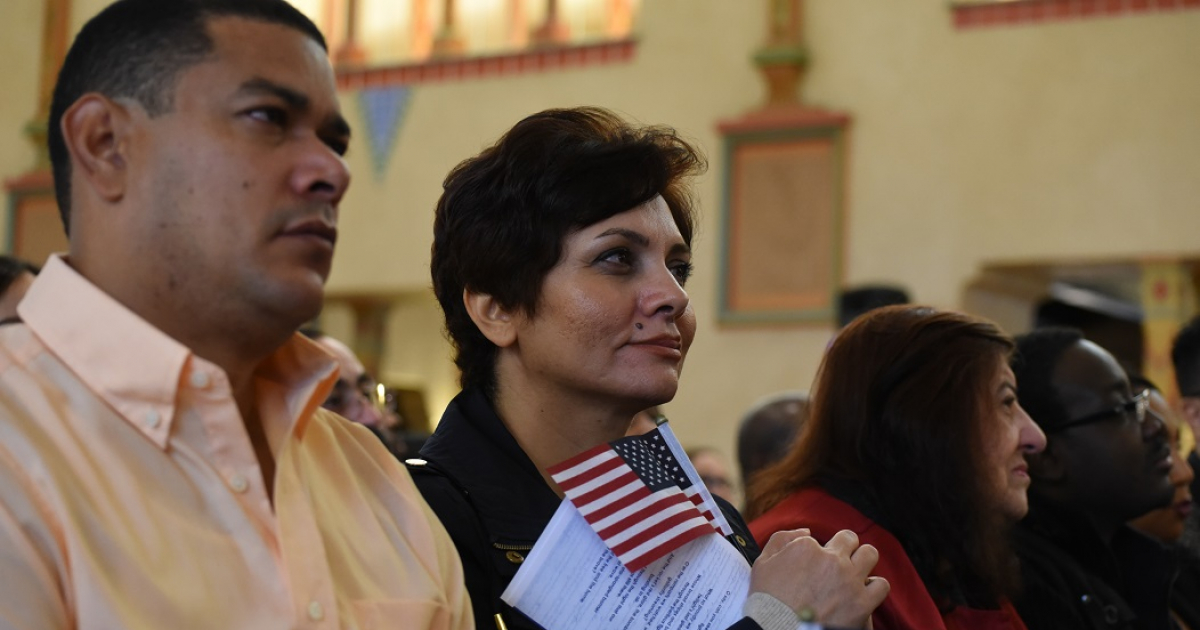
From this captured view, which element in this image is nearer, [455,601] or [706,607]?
[455,601]

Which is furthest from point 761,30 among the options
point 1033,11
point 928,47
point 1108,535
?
point 1108,535

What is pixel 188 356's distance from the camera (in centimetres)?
146

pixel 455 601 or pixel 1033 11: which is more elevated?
pixel 1033 11

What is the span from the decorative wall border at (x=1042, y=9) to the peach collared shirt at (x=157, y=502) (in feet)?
32.0

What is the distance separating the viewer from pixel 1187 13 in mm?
10180

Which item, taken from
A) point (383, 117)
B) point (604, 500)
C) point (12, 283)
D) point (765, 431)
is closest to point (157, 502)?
point (604, 500)

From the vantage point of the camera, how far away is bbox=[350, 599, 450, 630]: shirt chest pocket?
1538 millimetres

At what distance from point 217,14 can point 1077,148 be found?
9.62 meters

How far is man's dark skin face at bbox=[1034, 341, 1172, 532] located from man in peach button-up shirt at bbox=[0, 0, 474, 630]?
6.96 ft

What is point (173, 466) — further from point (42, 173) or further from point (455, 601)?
point (42, 173)

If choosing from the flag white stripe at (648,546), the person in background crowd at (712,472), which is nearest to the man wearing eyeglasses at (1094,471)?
the flag white stripe at (648,546)

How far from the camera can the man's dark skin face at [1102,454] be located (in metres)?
3.37

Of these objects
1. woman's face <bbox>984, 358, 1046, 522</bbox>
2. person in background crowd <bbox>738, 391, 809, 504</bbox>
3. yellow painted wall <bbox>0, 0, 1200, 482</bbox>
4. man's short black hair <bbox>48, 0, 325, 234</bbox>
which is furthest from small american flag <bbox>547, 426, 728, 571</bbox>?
yellow painted wall <bbox>0, 0, 1200, 482</bbox>

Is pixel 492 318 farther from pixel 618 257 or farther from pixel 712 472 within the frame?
pixel 712 472
